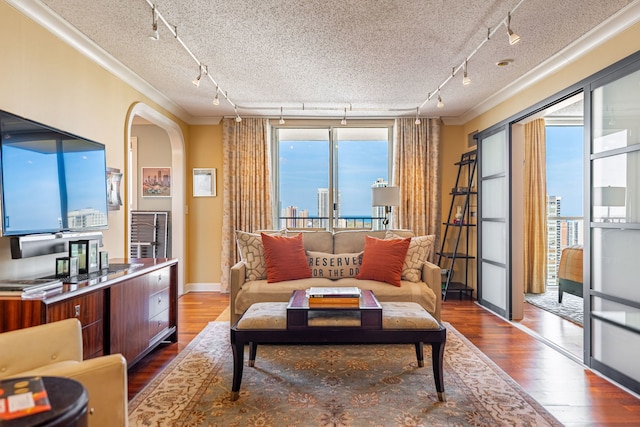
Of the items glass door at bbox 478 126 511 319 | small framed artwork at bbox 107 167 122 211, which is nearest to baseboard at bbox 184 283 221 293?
small framed artwork at bbox 107 167 122 211

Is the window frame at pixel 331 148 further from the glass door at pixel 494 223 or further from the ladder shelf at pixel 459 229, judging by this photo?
the glass door at pixel 494 223

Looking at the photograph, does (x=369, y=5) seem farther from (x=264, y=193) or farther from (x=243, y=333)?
(x=264, y=193)

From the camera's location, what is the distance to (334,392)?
2.41m

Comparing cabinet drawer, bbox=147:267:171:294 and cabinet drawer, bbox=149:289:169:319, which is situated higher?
cabinet drawer, bbox=147:267:171:294

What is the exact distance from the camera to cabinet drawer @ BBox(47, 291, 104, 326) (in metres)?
1.92

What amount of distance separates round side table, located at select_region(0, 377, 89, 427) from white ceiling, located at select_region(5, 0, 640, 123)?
Answer: 2237mm

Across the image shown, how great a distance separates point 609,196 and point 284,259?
8.83ft

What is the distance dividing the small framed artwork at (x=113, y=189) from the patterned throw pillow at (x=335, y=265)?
6.34 ft

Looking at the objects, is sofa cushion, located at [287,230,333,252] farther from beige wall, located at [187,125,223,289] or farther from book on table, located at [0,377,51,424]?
book on table, located at [0,377,51,424]

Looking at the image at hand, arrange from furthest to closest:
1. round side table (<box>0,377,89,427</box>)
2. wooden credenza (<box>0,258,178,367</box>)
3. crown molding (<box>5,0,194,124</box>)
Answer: crown molding (<box>5,0,194,124</box>) < wooden credenza (<box>0,258,178,367</box>) < round side table (<box>0,377,89,427</box>)

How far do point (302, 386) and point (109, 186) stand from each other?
2475mm

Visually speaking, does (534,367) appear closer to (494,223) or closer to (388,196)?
(494,223)

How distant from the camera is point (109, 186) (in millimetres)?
3453

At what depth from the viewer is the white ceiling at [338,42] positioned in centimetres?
254
